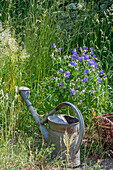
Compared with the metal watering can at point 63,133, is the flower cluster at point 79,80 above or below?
above

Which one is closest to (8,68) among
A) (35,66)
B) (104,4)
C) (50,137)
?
(35,66)

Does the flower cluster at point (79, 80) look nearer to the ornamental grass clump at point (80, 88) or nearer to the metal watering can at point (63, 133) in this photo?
the ornamental grass clump at point (80, 88)

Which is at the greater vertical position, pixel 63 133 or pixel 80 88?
pixel 80 88

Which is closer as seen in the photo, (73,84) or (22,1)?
(73,84)

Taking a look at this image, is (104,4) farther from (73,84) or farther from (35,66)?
(73,84)

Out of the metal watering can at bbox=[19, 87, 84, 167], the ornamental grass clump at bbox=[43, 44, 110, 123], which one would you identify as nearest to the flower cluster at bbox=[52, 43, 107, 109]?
the ornamental grass clump at bbox=[43, 44, 110, 123]

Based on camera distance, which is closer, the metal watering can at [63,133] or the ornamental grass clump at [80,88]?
the metal watering can at [63,133]

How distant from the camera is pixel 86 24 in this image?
432 cm

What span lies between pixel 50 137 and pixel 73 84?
720mm

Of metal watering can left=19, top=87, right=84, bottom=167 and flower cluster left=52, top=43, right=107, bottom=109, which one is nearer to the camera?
metal watering can left=19, top=87, right=84, bottom=167

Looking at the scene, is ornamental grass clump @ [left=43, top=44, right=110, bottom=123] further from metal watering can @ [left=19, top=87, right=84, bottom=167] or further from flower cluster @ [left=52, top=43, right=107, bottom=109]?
metal watering can @ [left=19, top=87, right=84, bottom=167]

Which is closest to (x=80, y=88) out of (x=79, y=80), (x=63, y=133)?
(x=79, y=80)

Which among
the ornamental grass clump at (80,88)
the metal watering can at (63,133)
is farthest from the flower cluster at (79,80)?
the metal watering can at (63,133)

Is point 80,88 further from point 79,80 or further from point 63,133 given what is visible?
point 63,133
